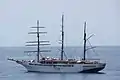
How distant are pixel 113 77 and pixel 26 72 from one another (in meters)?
5.54

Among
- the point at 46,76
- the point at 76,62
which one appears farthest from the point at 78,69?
the point at 46,76

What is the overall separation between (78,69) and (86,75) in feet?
2.62

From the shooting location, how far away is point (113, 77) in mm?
24625

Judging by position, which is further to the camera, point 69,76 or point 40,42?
point 40,42

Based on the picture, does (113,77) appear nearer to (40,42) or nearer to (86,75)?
(86,75)

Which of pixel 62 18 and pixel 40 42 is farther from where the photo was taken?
pixel 40 42

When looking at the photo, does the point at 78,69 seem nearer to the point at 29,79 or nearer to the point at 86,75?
the point at 86,75

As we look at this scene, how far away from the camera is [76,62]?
2622cm

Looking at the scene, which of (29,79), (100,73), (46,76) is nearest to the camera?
(29,79)

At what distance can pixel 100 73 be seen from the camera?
88.5ft

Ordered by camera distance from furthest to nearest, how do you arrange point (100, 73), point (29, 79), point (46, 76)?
1. point (100, 73)
2. point (46, 76)
3. point (29, 79)

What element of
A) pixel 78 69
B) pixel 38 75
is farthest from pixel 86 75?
pixel 38 75

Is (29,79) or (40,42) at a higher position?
(40,42)

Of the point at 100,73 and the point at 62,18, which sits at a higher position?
the point at 62,18
